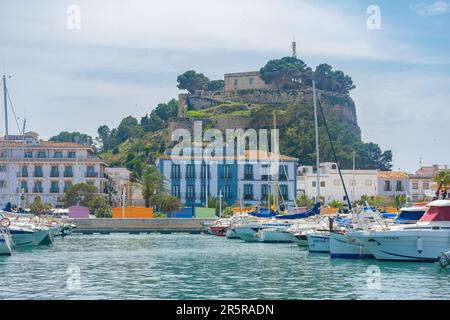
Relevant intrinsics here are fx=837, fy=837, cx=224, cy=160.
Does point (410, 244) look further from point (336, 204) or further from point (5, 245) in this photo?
point (336, 204)

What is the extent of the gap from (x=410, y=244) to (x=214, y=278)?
9.42 meters

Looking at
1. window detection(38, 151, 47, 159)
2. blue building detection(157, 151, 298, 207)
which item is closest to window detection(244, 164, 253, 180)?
blue building detection(157, 151, 298, 207)

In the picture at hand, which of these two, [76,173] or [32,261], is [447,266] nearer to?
[32,261]

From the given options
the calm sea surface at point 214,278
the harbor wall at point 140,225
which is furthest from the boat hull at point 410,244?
the harbor wall at point 140,225

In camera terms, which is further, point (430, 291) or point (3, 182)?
point (3, 182)

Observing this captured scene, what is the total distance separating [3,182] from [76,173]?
9.45 metres

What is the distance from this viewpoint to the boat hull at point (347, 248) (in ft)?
118

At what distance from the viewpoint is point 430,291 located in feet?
72.9

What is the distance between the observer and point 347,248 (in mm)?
36375

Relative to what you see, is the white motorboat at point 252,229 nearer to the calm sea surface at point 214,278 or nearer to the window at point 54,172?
the calm sea surface at point 214,278

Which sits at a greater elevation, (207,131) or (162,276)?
(207,131)

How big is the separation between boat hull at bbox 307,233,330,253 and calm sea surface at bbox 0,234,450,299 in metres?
2.02

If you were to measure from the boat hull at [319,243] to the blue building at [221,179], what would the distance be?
166 ft
